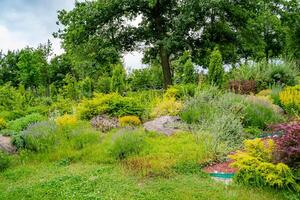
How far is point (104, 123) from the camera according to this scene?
977 centimetres

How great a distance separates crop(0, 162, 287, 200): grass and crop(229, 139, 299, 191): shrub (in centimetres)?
16

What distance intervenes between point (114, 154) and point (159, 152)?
0.88 meters

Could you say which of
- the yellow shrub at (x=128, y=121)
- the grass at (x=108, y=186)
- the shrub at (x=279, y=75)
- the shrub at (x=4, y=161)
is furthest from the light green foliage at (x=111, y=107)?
the shrub at (x=279, y=75)

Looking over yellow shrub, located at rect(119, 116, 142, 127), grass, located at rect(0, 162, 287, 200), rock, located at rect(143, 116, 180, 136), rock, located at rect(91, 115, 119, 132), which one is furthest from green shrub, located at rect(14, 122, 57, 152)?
rock, located at rect(143, 116, 180, 136)

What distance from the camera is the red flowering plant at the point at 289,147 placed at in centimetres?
550

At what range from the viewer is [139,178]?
6312 millimetres

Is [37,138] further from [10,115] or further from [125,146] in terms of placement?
[10,115]

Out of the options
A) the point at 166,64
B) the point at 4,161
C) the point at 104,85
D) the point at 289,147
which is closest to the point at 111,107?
the point at 4,161

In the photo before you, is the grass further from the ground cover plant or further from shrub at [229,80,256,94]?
shrub at [229,80,256,94]

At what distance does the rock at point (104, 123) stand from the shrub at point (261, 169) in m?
4.34

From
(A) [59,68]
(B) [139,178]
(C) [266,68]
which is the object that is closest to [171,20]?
(C) [266,68]

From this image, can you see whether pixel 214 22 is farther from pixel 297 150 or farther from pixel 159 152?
pixel 297 150

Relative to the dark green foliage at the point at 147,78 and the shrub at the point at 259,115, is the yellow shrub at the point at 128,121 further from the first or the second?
the dark green foliage at the point at 147,78

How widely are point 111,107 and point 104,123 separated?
0.91 metres
